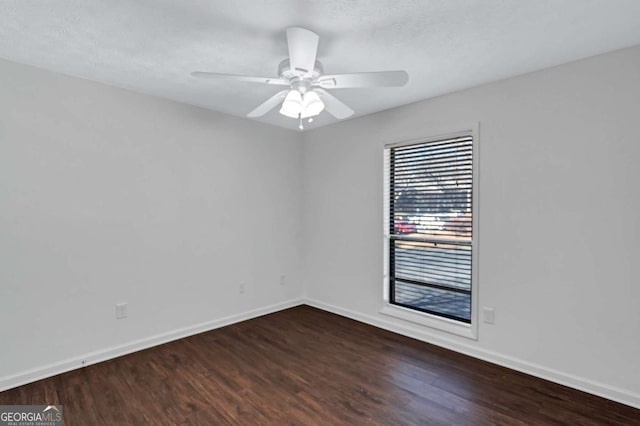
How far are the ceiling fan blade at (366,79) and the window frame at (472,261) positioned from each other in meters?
1.38

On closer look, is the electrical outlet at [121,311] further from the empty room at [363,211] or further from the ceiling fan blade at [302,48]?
the ceiling fan blade at [302,48]

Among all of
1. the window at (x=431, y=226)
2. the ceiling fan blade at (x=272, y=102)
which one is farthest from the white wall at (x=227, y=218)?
the ceiling fan blade at (x=272, y=102)

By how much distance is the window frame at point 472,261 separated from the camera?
112 inches

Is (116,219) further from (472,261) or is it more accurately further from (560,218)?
(560,218)

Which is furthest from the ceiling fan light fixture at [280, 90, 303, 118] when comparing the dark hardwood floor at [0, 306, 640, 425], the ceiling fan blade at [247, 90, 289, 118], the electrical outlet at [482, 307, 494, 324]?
the electrical outlet at [482, 307, 494, 324]

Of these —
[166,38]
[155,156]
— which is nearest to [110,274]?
[155,156]

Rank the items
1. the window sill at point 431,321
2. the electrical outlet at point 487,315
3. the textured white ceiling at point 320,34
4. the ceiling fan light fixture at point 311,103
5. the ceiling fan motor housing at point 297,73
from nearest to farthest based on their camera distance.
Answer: the textured white ceiling at point 320,34 → the ceiling fan motor housing at point 297,73 → the ceiling fan light fixture at point 311,103 → the electrical outlet at point 487,315 → the window sill at point 431,321

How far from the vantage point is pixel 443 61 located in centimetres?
234

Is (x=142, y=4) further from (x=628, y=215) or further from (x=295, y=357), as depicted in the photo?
(x=628, y=215)

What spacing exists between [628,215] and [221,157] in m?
3.51

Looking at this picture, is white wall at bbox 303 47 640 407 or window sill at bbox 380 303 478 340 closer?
white wall at bbox 303 47 640 407

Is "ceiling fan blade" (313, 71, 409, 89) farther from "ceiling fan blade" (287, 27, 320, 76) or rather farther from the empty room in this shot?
"ceiling fan blade" (287, 27, 320, 76)

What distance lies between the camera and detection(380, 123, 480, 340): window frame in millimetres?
2840

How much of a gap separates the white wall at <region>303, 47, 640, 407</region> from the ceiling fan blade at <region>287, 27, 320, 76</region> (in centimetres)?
171
